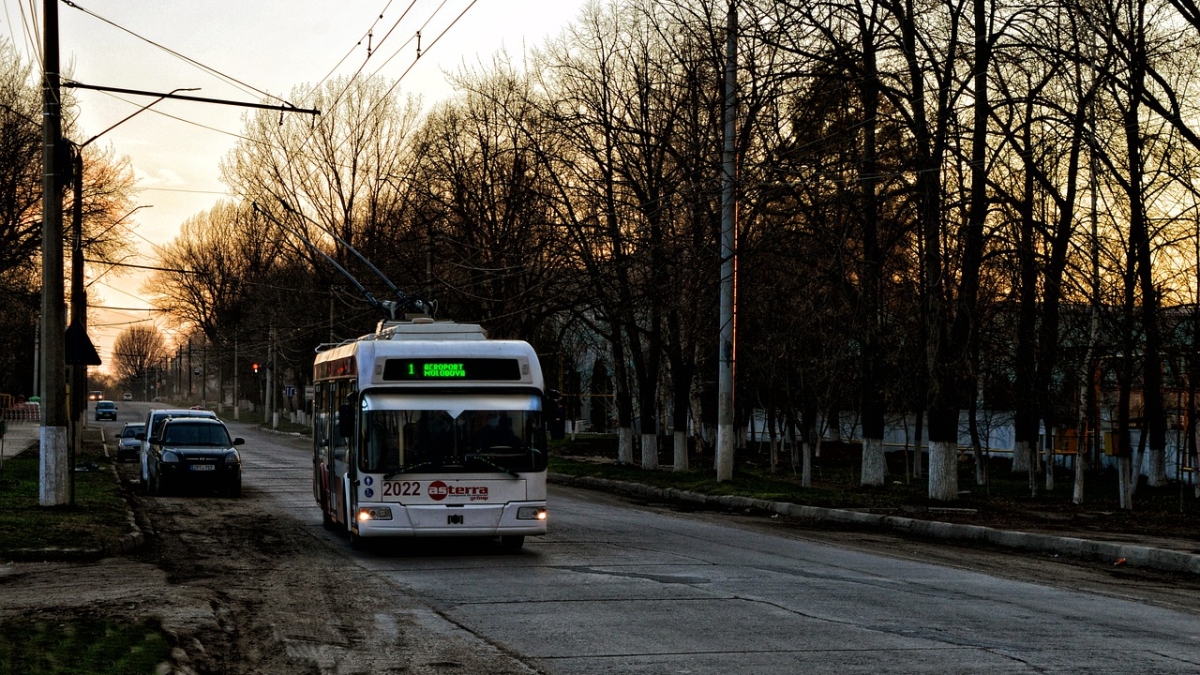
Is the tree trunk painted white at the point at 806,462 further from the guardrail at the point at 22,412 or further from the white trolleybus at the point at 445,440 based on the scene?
the guardrail at the point at 22,412

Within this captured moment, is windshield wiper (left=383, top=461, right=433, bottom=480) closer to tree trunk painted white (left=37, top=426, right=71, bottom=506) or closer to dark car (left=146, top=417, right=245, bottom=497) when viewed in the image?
tree trunk painted white (left=37, top=426, right=71, bottom=506)

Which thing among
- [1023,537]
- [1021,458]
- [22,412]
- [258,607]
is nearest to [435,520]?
[258,607]

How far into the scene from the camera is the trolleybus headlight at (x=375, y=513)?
15617 mm

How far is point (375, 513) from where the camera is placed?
15641 mm

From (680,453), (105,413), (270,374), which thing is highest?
(270,374)

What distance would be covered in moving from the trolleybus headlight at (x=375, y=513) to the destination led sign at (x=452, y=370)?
1546 millimetres

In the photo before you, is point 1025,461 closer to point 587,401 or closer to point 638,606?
point 638,606

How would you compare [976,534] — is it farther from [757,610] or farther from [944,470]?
[757,610]

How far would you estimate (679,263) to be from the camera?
Result: 30422 millimetres

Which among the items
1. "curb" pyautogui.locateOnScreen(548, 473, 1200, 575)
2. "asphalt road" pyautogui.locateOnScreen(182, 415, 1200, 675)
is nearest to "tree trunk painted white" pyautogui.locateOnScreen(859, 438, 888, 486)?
"curb" pyautogui.locateOnScreen(548, 473, 1200, 575)

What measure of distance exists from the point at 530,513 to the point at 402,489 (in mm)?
1540

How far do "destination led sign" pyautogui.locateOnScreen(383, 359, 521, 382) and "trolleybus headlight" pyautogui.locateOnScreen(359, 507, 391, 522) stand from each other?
1.55 meters

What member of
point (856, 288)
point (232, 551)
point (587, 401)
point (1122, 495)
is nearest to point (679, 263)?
point (856, 288)

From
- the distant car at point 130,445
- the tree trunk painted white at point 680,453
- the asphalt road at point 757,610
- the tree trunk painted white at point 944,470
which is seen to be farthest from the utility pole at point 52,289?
the distant car at point 130,445
